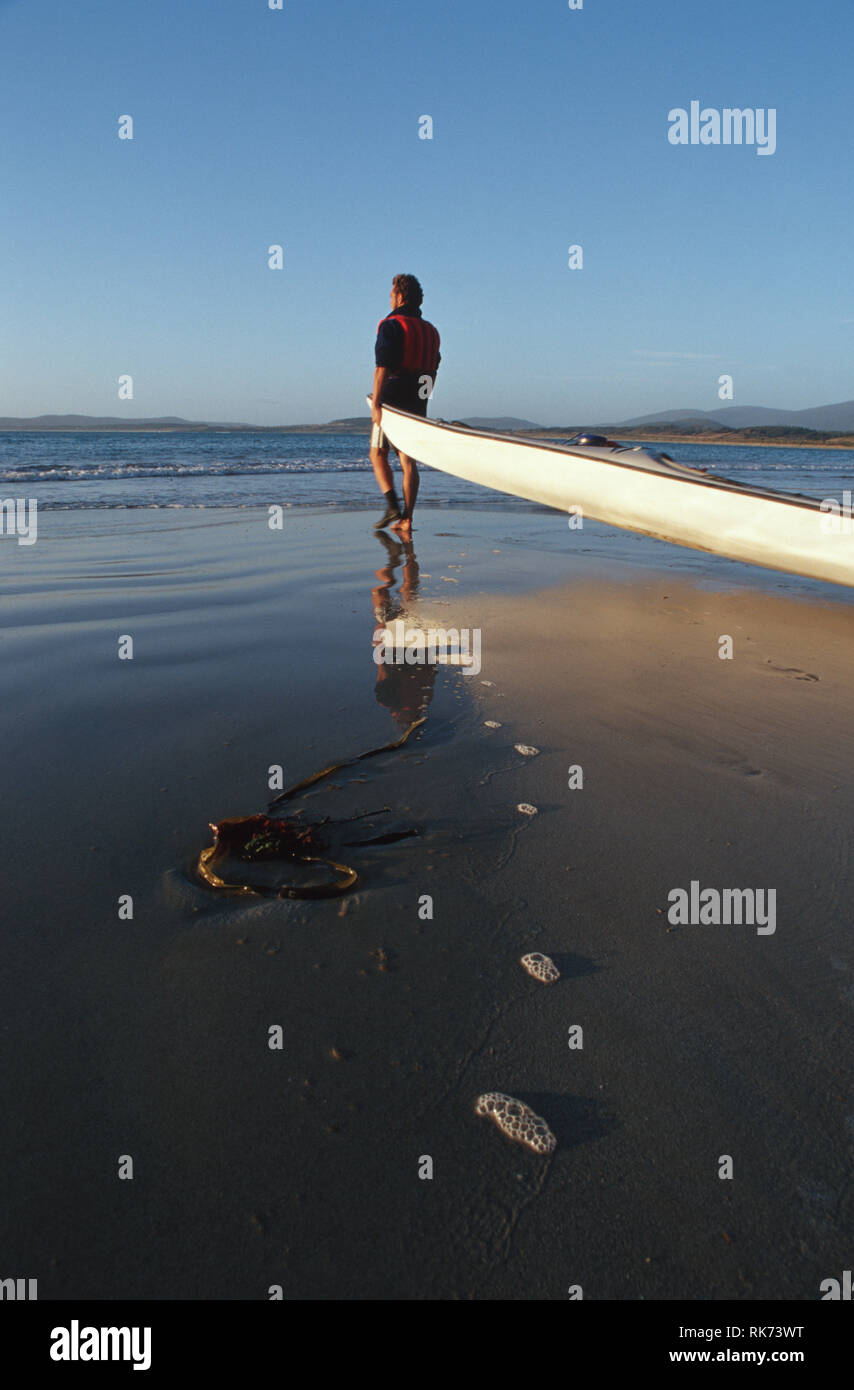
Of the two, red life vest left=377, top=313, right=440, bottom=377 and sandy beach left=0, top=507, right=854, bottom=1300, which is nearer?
sandy beach left=0, top=507, right=854, bottom=1300

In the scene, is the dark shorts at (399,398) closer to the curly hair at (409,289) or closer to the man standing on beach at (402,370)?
the man standing on beach at (402,370)

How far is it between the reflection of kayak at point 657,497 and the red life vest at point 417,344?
Answer: 0.77 m

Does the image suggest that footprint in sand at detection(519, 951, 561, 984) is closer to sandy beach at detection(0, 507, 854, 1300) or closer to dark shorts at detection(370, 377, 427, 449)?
sandy beach at detection(0, 507, 854, 1300)

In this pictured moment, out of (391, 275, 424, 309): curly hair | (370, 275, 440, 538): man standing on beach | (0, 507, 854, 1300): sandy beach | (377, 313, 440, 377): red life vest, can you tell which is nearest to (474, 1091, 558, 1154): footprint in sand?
(0, 507, 854, 1300): sandy beach

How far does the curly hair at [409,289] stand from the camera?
6.55 metres

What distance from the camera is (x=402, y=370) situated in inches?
265

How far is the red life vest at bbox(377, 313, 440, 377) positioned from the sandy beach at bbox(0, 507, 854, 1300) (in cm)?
483

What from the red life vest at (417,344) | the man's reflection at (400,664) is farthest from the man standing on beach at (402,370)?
the man's reflection at (400,664)

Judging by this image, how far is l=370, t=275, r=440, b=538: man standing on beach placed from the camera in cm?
655

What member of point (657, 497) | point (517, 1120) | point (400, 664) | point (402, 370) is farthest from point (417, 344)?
point (517, 1120)
